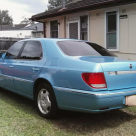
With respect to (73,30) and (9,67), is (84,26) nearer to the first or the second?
(73,30)

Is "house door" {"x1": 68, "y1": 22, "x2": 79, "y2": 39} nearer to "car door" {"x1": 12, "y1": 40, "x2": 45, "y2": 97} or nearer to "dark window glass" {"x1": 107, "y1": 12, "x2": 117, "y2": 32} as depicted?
"dark window glass" {"x1": 107, "y1": 12, "x2": 117, "y2": 32}

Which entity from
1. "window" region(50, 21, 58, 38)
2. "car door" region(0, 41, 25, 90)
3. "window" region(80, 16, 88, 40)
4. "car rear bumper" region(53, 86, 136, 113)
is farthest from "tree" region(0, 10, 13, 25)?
"car rear bumper" region(53, 86, 136, 113)

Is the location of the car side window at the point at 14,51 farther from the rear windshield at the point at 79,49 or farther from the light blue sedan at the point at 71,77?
the rear windshield at the point at 79,49

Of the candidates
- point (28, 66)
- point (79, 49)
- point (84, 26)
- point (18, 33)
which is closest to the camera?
point (79, 49)

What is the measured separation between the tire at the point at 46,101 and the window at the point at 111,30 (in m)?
5.85

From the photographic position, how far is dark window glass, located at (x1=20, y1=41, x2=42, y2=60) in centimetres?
423

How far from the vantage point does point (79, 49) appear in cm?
408

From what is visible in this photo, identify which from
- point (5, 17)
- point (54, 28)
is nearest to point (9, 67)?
point (54, 28)

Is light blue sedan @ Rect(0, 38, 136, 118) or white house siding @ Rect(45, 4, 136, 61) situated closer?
light blue sedan @ Rect(0, 38, 136, 118)

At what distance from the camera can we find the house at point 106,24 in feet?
27.3

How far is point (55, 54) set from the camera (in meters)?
3.80

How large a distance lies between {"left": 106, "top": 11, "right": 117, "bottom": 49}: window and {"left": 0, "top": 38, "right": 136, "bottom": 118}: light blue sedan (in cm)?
499

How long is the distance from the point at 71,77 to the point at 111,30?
651cm

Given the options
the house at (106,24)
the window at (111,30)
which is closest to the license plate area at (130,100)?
the house at (106,24)
